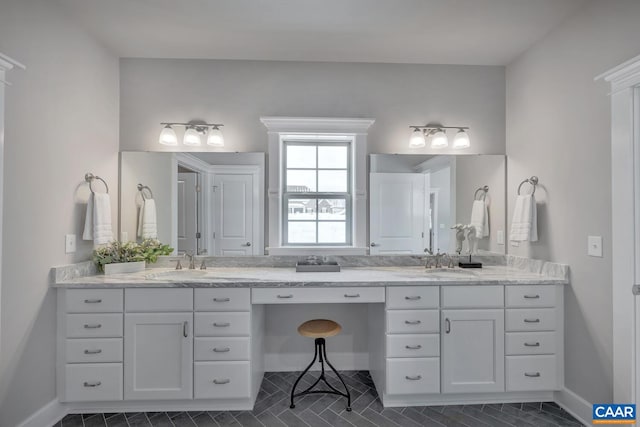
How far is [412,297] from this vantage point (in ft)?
7.47

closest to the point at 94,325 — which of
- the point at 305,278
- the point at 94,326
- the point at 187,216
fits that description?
the point at 94,326

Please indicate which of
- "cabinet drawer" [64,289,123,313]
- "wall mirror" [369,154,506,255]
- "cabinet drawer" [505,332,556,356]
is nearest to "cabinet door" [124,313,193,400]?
"cabinet drawer" [64,289,123,313]

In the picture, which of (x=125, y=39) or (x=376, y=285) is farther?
(x=125, y=39)

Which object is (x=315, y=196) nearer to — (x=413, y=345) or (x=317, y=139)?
(x=317, y=139)

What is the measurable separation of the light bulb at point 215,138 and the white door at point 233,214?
0.88 ft

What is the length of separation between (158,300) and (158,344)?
28cm

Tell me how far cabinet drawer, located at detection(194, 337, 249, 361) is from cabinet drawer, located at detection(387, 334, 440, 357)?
38.0 inches

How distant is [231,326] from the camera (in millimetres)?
2232

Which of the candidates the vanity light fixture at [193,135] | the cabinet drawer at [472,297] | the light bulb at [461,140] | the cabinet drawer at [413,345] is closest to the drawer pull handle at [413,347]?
the cabinet drawer at [413,345]

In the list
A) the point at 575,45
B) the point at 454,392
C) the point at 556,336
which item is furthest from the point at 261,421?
the point at 575,45

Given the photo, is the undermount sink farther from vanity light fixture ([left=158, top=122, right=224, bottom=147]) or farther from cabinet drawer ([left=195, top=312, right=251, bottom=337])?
vanity light fixture ([left=158, top=122, right=224, bottom=147])

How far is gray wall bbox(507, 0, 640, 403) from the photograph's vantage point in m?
1.99

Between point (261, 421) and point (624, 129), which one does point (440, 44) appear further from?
point (261, 421)

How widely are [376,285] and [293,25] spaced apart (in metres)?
1.89
